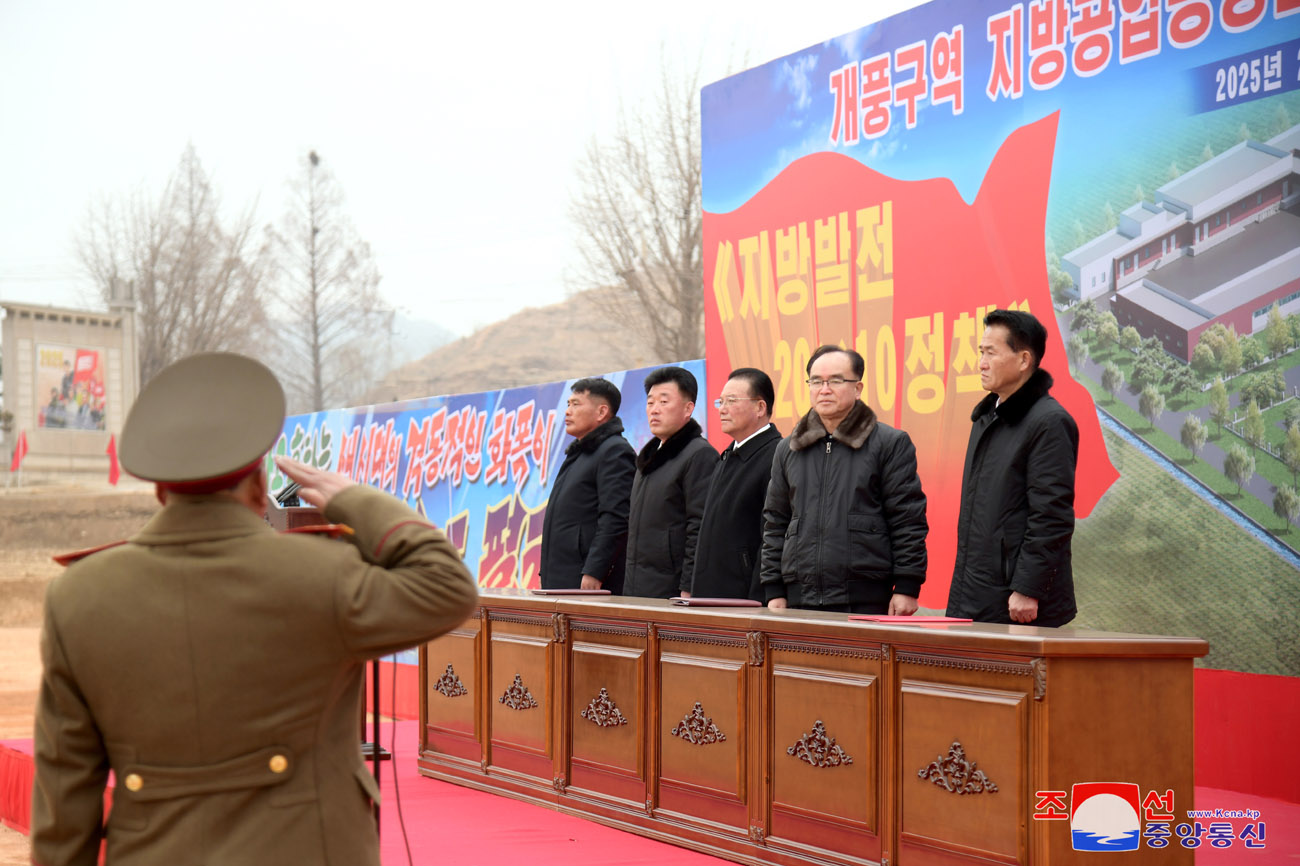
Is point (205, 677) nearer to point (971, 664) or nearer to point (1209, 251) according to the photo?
point (971, 664)

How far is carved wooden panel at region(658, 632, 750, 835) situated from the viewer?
11.9ft

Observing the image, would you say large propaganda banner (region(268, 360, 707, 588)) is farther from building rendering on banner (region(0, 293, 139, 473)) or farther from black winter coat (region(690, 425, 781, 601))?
building rendering on banner (region(0, 293, 139, 473))

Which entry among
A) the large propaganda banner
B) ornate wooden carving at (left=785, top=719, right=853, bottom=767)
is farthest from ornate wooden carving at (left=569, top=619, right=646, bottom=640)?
the large propaganda banner

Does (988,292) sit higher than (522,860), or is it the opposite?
(988,292)

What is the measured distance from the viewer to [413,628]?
63.2 inches

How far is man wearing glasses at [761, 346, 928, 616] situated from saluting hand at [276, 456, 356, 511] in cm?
237

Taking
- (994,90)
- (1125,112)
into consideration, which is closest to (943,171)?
(994,90)

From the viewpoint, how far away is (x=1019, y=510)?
3.53 meters

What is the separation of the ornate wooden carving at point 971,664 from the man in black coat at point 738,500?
4.54 feet

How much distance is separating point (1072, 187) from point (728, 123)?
8.18ft

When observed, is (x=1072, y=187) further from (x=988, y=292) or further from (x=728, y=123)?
(x=728, y=123)

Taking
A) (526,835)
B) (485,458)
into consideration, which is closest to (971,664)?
(526,835)

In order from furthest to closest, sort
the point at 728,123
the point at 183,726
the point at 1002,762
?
the point at 728,123, the point at 1002,762, the point at 183,726

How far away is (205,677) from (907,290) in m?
4.73
